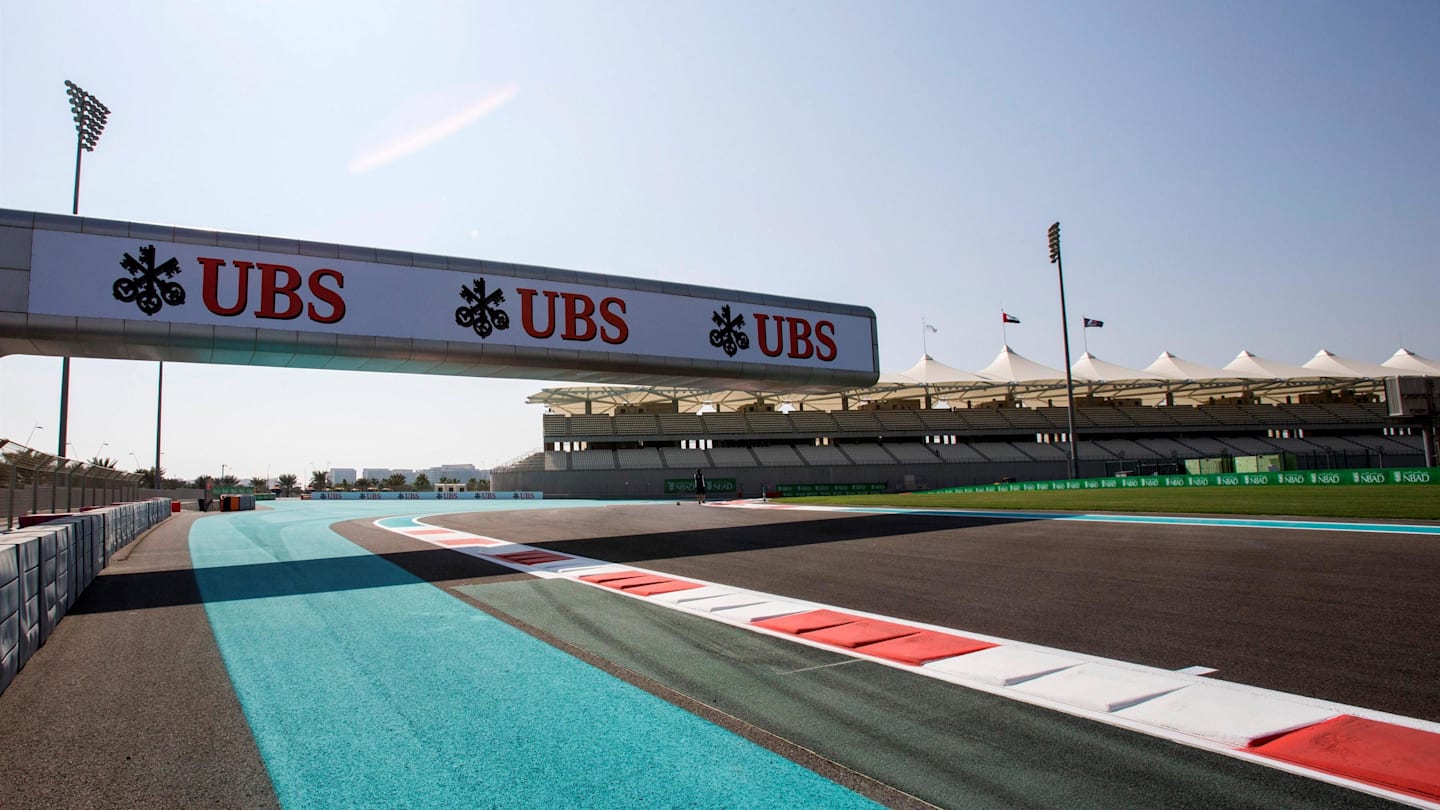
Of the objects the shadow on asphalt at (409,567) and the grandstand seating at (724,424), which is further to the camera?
the grandstand seating at (724,424)

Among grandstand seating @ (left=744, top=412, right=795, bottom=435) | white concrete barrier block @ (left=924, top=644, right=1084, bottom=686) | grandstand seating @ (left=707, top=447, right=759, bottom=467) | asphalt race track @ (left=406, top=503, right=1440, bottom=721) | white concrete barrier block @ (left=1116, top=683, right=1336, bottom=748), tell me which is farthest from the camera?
grandstand seating @ (left=744, top=412, right=795, bottom=435)

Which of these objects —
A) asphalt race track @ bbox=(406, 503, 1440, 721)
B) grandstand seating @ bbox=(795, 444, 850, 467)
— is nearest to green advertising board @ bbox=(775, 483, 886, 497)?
grandstand seating @ bbox=(795, 444, 850, 467)

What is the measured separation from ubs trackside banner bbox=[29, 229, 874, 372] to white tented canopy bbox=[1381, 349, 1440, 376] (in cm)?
6400

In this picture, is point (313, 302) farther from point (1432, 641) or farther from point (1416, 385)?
point (1416, 385)

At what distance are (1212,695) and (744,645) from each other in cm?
328

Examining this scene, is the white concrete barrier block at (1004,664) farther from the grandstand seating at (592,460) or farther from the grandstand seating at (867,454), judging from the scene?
the grandstand seating at (867,454)

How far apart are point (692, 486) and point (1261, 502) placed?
35.7 m

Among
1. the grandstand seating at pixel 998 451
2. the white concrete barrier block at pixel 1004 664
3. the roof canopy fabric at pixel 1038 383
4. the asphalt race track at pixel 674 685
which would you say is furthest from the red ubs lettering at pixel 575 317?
the grandstand seating at pixel 998 451

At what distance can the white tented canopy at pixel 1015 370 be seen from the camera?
5278cm

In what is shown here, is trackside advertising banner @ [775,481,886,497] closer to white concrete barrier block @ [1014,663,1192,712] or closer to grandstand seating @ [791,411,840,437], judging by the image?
grandstand seating @ [791,411,840,437]

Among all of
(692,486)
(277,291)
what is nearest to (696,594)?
(277,291)

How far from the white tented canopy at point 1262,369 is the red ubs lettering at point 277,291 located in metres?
61.4

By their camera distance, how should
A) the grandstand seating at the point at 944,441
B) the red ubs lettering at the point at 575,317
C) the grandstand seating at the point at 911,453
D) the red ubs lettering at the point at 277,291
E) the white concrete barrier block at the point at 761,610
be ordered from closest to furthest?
1. the white concrete barrier block at the point at 761,610
2. the red ubs lettering at the point at 277,291
3. the red ubs lettering at the point at 575,317
4. the grandstand seating at the point at 944,441
5. the grandstand seating at the point at 911,453

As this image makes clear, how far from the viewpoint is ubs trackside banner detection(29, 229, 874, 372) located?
1283 centimetres
